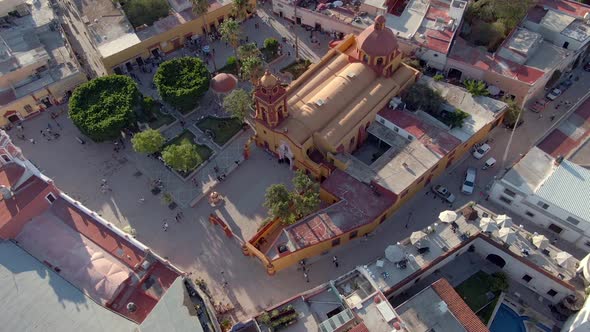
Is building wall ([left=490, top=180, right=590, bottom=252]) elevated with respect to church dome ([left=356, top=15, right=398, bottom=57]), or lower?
lower

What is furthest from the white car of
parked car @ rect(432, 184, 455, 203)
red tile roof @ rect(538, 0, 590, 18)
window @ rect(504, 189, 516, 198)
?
red tile roof @ rect(538, 0, 590, 18)

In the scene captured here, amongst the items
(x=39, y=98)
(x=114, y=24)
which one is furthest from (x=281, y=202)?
(x=114, y=24)

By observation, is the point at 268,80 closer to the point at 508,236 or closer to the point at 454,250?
the point at 454,250

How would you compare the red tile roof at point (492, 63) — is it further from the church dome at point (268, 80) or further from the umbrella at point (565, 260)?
the church dome at point (268, 80)

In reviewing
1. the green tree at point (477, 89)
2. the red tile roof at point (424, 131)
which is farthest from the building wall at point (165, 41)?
the green tree at point (477, 89)

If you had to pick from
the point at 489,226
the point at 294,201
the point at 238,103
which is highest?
the point at 238,103

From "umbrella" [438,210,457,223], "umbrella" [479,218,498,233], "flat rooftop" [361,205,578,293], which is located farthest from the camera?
"umbrella" [438,210,457,223]

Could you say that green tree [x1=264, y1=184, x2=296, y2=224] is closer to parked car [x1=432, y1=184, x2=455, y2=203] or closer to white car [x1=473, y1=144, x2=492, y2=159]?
parked car [x1=432, y1=184, x2=455, y2=203]
